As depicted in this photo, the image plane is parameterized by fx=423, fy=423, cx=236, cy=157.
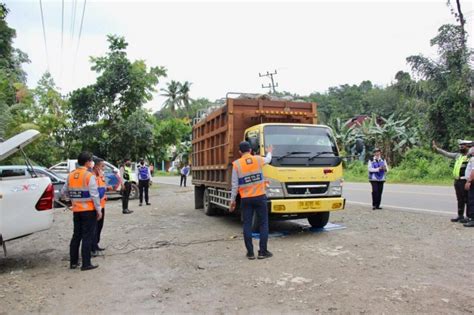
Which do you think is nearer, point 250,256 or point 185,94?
point 250,256

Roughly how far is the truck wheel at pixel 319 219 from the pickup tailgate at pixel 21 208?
520 centimetres

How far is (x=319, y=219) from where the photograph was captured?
900 centimetres

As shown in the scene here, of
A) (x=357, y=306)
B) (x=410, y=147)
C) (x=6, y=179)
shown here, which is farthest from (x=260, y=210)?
(x=410, y=147)

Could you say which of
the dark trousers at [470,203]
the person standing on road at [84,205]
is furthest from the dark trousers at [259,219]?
the dark trousers at [470,203]

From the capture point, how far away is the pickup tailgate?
19.4 ft

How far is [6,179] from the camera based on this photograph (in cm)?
621

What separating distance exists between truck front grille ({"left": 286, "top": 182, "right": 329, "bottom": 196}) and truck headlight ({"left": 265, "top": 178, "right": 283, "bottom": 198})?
0.16 meters

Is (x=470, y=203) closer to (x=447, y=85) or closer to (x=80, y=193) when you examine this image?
(x=80, y=193)

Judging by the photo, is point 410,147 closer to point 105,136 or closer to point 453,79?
point 453,79

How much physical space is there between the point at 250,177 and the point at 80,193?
2.57 meters

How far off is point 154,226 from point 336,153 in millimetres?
4721

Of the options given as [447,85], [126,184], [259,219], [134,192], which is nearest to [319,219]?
[259,219]

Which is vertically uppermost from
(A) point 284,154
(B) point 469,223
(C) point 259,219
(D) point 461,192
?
(A) point 284,154

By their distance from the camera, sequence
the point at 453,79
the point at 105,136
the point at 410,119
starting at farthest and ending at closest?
the point at 410,119
the point at 453,79
the point at 105,136
